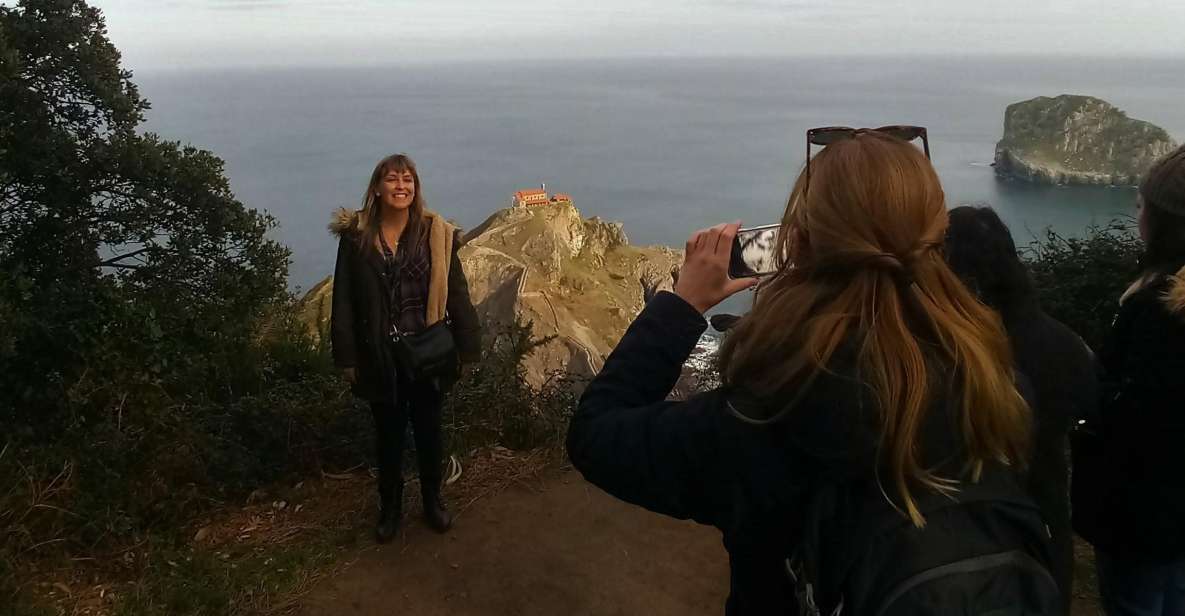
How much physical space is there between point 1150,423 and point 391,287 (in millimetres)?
2717

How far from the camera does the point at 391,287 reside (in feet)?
11.4

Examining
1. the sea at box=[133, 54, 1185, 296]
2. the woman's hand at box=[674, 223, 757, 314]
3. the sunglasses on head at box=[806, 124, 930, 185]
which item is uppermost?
the sunglasses on head at box=[806, 124, 930, 185]

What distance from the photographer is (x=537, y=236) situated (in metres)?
28.6

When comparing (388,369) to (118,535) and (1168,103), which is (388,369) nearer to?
(118,535)

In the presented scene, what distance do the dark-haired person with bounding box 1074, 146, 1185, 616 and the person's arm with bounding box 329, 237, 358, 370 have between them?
2.74m

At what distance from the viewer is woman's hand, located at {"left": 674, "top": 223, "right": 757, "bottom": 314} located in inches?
53.2

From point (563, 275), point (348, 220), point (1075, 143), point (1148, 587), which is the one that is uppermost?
point (348, 220)

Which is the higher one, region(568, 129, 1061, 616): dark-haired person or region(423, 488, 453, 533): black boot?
region(568, 129, 1061, 616): dark-haired person

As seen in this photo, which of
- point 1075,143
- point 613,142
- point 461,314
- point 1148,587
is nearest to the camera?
Result: point 1148,587

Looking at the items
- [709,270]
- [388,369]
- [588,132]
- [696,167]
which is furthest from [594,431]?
[588,132]

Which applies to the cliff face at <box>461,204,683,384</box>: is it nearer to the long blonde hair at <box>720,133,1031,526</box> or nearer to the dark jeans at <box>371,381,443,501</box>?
the dark jeans at <box>371,381,443,501</box>

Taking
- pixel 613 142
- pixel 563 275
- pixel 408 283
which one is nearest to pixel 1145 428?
pixel 408 283

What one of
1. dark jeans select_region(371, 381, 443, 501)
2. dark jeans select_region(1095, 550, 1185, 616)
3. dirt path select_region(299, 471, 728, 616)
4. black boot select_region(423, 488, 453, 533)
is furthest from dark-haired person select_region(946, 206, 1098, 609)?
black boot select_region(423, 488, 453, 533)

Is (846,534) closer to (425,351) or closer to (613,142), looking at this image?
(425,351)
